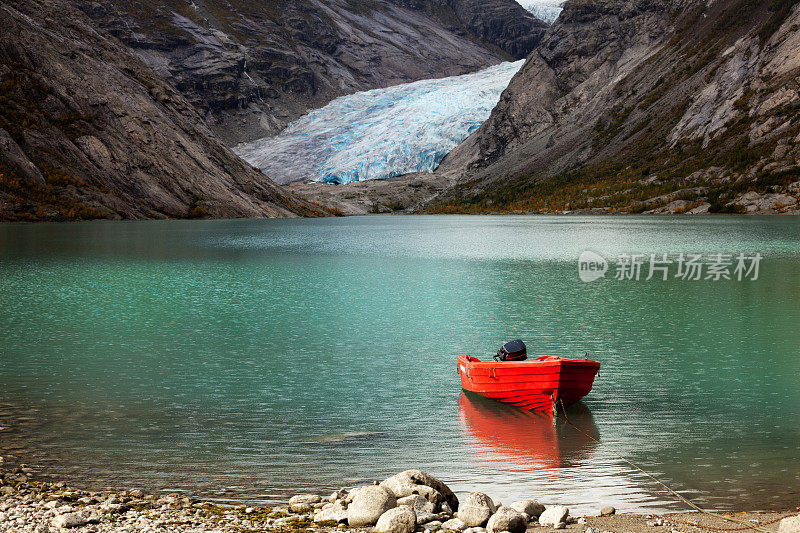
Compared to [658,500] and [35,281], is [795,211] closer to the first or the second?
[35,281]

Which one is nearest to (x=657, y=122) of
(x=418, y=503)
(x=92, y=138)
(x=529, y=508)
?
(x=92, y=138)

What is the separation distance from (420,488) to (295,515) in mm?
1739

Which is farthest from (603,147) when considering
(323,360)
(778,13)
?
(323,360)

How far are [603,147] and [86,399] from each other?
156m

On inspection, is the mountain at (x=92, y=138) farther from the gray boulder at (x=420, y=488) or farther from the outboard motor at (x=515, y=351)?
the gray boulder at (x=420, y=488)

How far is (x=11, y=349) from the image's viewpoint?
22.2 m

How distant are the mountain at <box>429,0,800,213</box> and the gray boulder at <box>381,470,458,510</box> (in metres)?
117

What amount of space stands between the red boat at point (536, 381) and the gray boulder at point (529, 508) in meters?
5.18

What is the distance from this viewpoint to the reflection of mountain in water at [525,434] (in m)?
12.9

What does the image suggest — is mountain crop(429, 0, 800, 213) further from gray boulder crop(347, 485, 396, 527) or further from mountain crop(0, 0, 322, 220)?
gray boulder crop(347, 485, 396, 527)

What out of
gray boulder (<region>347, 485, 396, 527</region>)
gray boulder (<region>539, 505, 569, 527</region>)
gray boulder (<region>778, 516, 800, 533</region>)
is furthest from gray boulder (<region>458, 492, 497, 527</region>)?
gray boulder (<region>778, 516, 800, 533</region>)

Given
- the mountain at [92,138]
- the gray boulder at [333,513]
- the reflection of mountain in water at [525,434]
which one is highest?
the mountain at [92,138]

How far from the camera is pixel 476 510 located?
9.31 metres

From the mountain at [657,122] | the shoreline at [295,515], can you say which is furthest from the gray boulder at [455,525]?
the mountain at [657,122]
